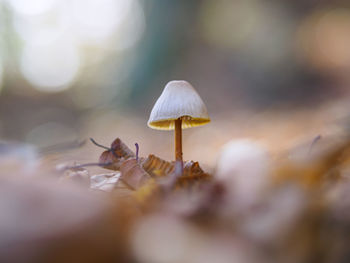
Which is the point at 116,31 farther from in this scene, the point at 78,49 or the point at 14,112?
the point at 14,112

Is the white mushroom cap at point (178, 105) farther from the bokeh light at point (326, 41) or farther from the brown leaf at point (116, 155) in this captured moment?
the bokeh light at point (326, 41)

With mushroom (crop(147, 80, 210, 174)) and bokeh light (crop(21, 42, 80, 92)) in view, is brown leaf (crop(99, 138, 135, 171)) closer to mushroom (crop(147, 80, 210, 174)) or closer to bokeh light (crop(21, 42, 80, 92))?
mushroom (crop(147, 80, 210, 174))

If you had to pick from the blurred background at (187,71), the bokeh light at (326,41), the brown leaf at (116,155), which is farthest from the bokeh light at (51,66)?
the brown leaf at (116,155)

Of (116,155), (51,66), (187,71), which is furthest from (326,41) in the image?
(51,66)

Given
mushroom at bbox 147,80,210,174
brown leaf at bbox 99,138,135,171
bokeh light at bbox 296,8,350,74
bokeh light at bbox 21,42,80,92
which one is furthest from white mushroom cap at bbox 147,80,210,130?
bokeh light at bbox 21,42,80,92


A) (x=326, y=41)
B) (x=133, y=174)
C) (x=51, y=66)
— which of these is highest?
(x=51, y=66)

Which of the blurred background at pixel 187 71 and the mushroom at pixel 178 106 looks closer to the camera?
the mushroom at pixel 178 106

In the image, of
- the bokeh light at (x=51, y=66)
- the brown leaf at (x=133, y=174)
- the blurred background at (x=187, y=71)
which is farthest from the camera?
the bokeh light at (x=51, y=66)

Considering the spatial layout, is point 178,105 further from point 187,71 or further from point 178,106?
point 187,71

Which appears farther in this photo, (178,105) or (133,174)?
(178,105)
